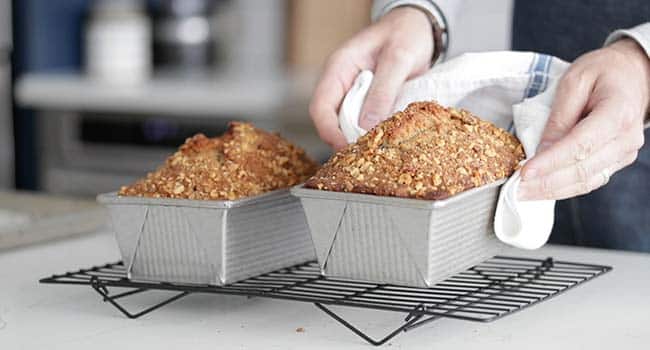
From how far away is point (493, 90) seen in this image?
4.34 ft

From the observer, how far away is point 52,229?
164 centimetres

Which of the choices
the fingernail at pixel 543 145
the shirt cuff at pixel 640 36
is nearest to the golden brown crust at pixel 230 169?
the fingernail at pixel 543 145

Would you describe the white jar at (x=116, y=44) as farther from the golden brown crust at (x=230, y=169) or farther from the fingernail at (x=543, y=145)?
the fingernail at (x=543, y=145)

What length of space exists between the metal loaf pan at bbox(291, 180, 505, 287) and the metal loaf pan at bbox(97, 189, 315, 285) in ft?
0.31

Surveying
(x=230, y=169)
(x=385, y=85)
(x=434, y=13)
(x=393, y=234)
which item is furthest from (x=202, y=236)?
(x=434, y=13)

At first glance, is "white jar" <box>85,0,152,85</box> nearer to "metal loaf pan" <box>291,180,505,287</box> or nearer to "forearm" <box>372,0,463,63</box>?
"forearm" <box>372,0,463,63</box>

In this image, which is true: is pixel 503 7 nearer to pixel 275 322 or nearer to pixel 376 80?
pixel 376 80

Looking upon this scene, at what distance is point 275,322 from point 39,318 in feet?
0.83

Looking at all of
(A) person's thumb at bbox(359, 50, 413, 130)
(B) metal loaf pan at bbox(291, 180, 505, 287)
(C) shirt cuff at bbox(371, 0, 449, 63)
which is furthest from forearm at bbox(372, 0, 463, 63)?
(B) metal loaf pan at bbox(291, 180, 505, 287)

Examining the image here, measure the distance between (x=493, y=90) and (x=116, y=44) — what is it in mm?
2310

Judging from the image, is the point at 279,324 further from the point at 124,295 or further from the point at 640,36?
the point at 640,36

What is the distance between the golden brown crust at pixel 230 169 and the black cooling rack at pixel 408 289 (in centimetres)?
10

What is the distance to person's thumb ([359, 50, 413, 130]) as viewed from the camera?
1.33 m

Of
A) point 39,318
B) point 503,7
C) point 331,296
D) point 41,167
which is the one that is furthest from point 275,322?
point 41,167
